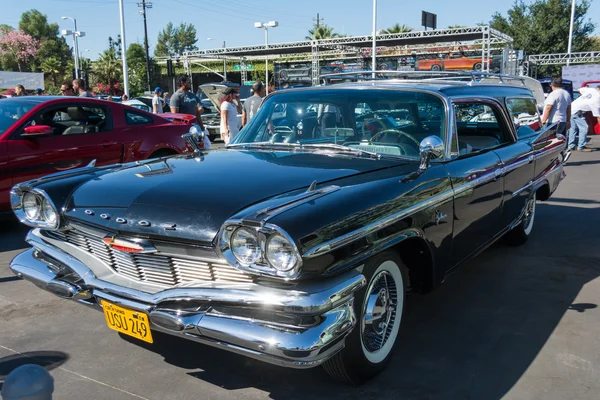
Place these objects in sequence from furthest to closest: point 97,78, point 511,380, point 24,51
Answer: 1. point 24,51
2. point 97,78
3. point 511,380

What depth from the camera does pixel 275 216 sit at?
2.25 meters

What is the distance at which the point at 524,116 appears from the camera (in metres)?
5.16

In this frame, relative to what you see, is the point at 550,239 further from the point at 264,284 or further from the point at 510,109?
the point at 264,284

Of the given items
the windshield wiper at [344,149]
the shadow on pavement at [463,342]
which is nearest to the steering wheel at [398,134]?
the windshield wiper at [344,149]

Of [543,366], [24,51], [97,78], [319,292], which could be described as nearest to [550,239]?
[543,366]

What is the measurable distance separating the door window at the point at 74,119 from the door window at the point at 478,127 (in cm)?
431

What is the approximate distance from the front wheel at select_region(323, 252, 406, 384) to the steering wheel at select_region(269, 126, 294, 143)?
1405 mm

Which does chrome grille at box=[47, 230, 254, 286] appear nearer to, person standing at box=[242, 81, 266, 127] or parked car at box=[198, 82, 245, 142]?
person standing at box=[242, 81, 266, 127]

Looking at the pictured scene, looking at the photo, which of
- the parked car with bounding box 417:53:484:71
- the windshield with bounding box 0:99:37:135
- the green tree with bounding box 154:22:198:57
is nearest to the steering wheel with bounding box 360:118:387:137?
the windshield with bounding box 0:99:37:135

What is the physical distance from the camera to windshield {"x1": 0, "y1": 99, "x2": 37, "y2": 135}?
18.7ft

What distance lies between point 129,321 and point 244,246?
73 centimetres

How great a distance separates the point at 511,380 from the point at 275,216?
162cm

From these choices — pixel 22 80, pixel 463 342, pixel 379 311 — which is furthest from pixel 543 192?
pixel 22 80

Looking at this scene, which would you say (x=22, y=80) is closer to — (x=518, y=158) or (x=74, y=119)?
(x=74, y=119)
